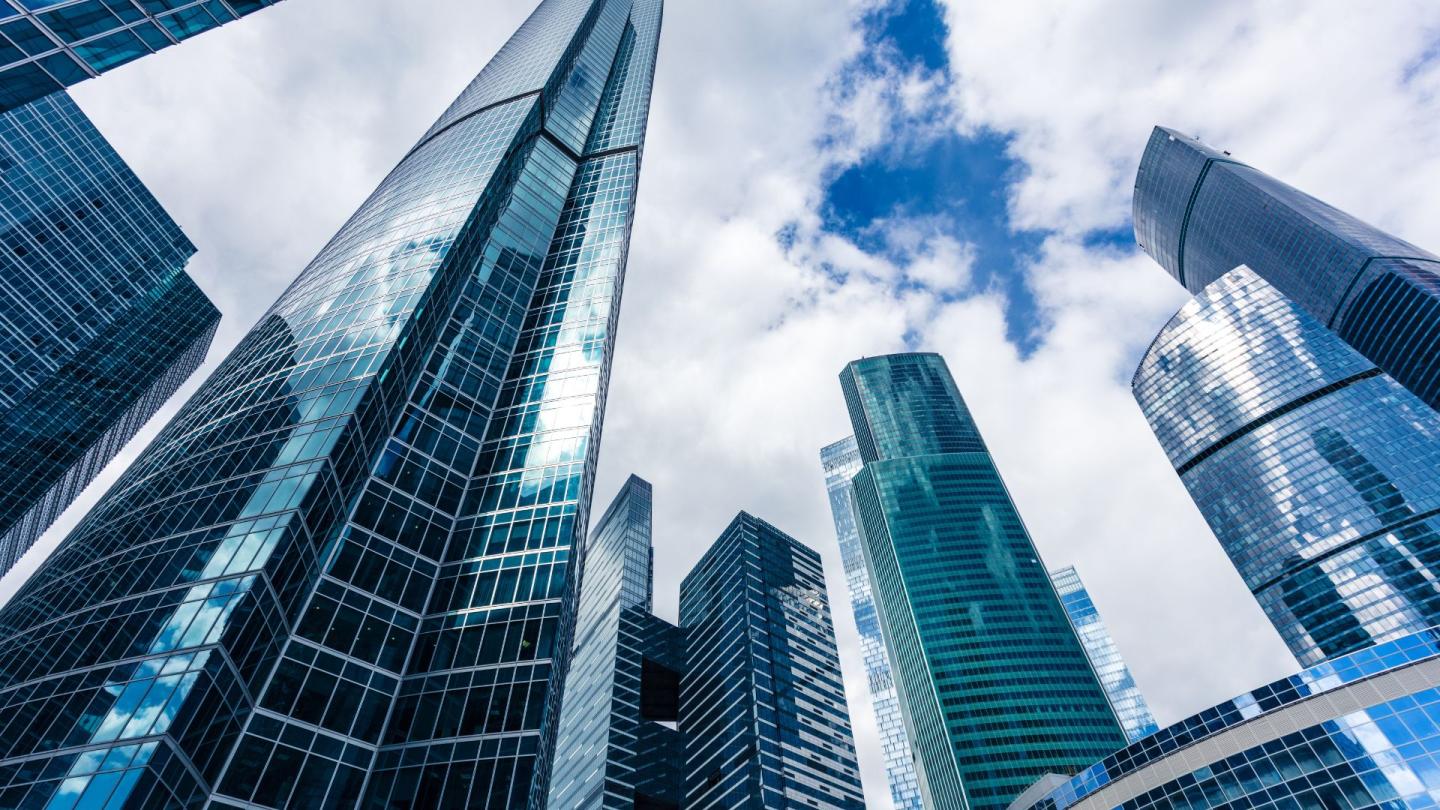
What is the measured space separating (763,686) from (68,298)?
11478 cm

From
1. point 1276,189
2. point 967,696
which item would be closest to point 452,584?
point 967,696

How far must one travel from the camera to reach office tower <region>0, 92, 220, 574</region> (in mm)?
87938

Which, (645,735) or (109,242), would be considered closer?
(109,242)

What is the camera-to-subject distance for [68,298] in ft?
309

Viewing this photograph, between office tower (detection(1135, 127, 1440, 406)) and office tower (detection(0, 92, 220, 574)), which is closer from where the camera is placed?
office tower (detection(0, 92, 220, 574))

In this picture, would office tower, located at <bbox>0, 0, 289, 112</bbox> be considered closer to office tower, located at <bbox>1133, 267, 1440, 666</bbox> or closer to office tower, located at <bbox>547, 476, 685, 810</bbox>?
office tower, located at <bbox>547, 476, 685, 810</bbox>

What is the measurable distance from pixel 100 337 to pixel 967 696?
156 m

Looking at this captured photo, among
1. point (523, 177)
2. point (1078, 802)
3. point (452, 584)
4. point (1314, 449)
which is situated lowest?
point (1078, 802)

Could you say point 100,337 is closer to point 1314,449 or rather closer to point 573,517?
point 573,517

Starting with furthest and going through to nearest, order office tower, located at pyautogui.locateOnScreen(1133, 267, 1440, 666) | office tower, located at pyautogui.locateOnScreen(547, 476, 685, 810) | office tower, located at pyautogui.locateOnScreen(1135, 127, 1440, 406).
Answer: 1. office tower, located at pyautogui.locateOnScreen(1135, 127, 1440, 406)
2. office tower, located at pyautogui.locateOnScreen(1133, 267, 1440, 666)
3. office tower, located at pyautogui.locateOnScreen(547, 476, 685, 810)

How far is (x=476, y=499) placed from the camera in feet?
173

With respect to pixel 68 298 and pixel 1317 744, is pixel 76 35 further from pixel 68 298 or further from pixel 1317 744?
pixel 68 298

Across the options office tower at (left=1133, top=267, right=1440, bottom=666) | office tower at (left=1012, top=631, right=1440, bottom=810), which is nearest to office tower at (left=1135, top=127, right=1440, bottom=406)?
office tower at (left=1133, top=267, right=1440, bottom=666)

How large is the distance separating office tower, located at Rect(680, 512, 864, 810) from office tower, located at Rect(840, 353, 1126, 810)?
2453 centimetres
